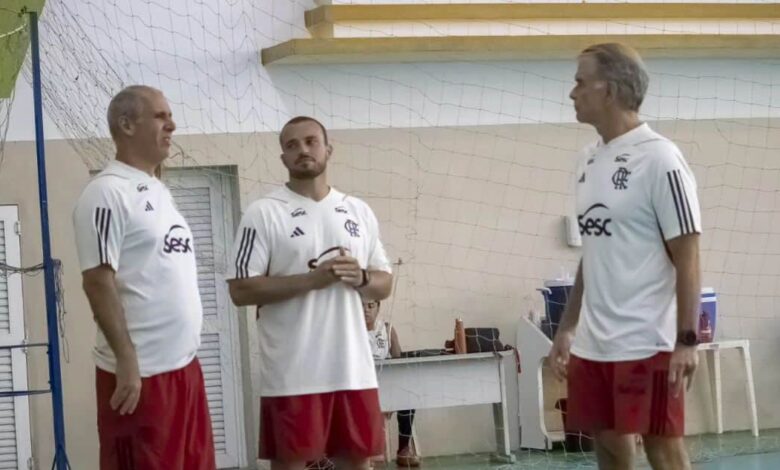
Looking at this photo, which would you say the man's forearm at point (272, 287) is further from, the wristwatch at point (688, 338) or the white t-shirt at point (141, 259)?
the wristwatch at point (688, 338)

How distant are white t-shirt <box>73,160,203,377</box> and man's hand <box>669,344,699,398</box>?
1510 millimetres

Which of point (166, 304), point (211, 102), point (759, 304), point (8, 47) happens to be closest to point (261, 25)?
point (211, 102)

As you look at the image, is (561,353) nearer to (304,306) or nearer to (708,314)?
(304,306)

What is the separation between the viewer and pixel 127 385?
4.02 meters

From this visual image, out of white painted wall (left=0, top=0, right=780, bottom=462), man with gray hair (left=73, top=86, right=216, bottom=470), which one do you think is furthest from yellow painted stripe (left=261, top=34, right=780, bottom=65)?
man with gray hair (left=73, top=86, right=216, bottom=470)

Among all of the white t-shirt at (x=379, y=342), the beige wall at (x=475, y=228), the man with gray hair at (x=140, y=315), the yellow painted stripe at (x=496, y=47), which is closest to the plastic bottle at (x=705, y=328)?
the beige wall at (x=475, y=228)

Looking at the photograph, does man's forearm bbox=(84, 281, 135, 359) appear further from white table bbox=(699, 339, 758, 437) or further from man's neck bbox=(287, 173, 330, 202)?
white table bbox=(699, 339, 758, 437)

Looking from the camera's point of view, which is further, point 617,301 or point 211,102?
point 211,102

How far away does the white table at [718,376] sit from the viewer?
31.0 ft

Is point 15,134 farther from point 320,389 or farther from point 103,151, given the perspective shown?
point 320,389

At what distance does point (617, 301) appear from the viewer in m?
4.11

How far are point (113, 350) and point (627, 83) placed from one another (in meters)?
1.79

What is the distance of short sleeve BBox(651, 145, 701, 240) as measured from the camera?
13.0ft

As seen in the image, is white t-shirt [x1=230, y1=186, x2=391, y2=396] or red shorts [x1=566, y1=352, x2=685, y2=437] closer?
red shorts [x1=566, y1=352, x2=685, y2=437]
